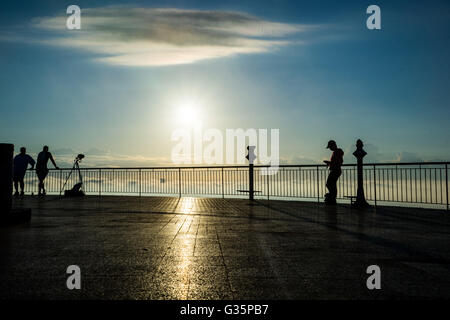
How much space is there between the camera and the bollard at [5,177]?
8398mm

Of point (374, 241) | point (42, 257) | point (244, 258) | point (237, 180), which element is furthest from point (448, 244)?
point (237, 180)

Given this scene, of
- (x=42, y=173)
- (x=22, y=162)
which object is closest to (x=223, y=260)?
(x=22, y=162)

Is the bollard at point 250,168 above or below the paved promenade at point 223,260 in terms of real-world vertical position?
above

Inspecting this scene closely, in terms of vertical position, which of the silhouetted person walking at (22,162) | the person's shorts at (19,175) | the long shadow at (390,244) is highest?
the silhouetted person walking at (22,162)

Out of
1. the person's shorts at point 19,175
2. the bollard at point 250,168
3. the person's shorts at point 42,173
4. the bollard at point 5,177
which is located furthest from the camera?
the person's shorts at point 42,173

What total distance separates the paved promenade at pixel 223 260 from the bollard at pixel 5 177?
0.61 metres

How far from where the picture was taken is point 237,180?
18188 mm

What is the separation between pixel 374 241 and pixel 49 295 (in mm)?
5109

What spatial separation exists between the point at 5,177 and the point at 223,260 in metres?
6.14

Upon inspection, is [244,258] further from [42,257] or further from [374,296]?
[42,257]

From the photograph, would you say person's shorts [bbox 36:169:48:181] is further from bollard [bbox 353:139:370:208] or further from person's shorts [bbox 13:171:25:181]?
bollard [bbox 353:139:370:208]

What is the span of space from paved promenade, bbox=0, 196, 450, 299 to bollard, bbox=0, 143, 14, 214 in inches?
24.1

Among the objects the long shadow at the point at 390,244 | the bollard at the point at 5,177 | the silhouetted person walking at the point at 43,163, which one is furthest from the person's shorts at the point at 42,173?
the long shadow at the point at 390,244

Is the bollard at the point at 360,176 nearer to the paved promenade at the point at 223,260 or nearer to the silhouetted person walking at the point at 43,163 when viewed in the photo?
the paved promenade at the point at 223,260
